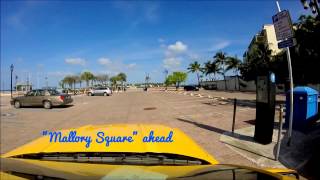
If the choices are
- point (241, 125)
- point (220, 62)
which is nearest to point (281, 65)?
point (241, 125)

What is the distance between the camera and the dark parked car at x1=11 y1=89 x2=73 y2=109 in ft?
85.9

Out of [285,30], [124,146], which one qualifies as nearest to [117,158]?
[124,146]

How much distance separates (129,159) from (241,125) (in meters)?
10.4

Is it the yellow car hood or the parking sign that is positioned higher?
Result: the parking sign

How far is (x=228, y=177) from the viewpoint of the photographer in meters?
2.32

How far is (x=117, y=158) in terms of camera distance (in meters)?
2.85

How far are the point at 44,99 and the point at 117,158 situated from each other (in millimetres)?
25249

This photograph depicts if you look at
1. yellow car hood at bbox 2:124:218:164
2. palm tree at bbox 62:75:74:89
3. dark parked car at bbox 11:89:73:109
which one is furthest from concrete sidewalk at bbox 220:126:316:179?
palm tree at bbox 62:75:74:89

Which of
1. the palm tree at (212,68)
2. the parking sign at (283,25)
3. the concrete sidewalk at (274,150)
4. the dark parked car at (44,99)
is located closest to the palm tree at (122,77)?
the palm tree at (212,68)

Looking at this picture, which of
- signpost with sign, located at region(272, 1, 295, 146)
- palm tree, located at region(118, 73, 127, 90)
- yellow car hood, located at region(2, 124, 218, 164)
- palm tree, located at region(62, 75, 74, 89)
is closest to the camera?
yellow car hood, located at region(2, 124, 218, 164)

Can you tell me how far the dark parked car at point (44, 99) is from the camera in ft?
85.9

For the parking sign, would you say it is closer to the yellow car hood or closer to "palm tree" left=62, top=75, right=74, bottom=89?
the yellow car hood

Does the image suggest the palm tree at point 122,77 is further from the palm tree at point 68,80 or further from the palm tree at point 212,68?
the palm tree at point 212,68

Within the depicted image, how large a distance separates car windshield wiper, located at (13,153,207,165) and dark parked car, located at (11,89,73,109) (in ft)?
80.0
